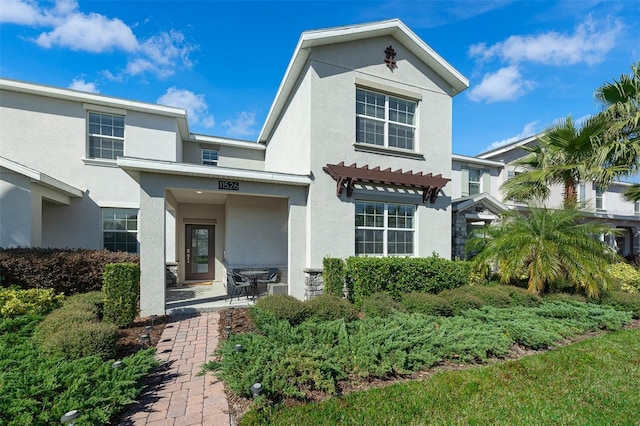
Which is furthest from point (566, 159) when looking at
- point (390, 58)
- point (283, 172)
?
point (283, 172)

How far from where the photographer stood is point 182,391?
3.88 m

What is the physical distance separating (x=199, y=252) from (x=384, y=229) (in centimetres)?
834

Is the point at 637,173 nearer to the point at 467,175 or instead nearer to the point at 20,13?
the point at 467,175

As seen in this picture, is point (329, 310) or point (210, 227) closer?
point (329, 310)

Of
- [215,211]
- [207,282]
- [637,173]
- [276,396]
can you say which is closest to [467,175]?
[637,173]

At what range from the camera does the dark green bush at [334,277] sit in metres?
8.28

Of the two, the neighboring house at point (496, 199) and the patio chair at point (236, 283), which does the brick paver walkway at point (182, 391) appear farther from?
the neighboring house at point (496, 199)

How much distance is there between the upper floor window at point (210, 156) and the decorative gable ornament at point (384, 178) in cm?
754

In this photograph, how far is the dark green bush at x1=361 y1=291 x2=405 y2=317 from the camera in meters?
6.61

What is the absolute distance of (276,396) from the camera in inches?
143

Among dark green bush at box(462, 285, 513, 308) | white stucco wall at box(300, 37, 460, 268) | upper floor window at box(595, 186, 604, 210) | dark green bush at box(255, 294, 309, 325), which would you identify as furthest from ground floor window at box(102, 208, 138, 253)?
upper floor window at box(595, 186, 604, 210)

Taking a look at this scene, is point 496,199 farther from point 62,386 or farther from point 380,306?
point 62,386

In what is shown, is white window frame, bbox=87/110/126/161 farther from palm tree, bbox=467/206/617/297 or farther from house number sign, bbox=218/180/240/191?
palm tree, bbox=467/206/617/297

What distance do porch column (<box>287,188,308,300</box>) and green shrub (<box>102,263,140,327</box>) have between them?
13.0ft
